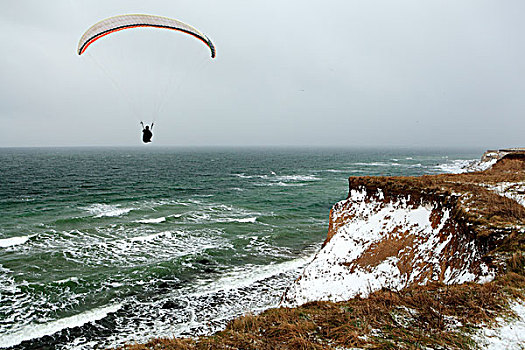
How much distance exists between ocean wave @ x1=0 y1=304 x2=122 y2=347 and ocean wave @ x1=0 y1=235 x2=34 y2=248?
39.9 feet

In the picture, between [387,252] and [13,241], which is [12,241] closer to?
[13,241]

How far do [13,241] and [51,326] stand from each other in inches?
538

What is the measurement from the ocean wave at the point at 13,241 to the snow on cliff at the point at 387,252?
21.0m

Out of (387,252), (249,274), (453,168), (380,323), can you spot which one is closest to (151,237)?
(249,274)

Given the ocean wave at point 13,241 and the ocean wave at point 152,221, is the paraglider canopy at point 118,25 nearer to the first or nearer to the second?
the ocean wave at point 13,241

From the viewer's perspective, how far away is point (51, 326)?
1214 centimetres

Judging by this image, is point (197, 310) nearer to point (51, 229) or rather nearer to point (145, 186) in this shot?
point (51, 229)

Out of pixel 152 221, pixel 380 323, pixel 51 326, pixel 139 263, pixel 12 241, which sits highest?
pixel 380 323

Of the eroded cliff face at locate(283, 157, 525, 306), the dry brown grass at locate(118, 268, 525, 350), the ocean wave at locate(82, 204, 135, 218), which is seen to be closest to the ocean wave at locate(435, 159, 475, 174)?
the eroded cliff face at locate(283, 157, 525, 306)

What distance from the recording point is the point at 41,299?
14055 mm

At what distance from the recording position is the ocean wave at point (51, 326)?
11391mm

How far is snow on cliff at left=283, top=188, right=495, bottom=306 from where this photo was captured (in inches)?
386

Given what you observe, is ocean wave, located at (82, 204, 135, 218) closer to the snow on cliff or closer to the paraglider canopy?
the paraglider canopy

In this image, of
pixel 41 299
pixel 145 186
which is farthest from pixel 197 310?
pixel 145 186
